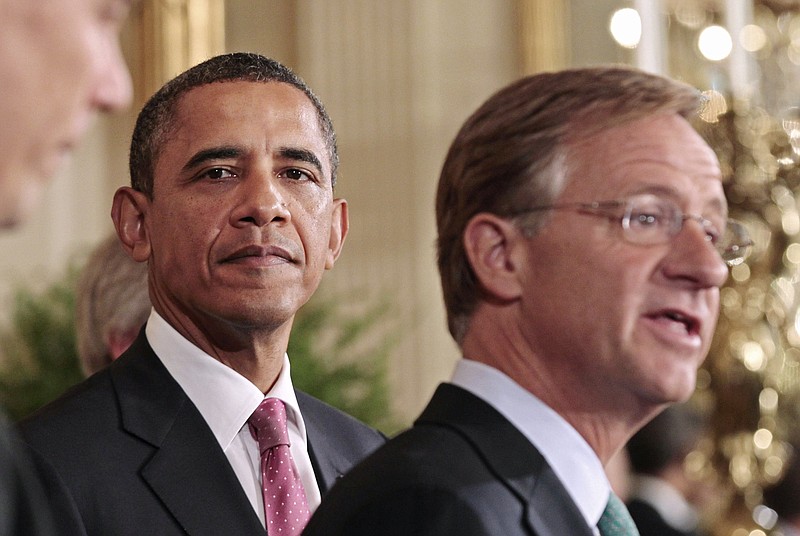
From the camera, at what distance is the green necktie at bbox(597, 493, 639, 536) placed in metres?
1.99

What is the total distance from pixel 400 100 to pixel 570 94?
5542 millimetres

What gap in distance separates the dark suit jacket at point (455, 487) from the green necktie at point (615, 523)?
0.14m

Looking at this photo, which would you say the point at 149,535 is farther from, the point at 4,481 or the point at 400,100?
the point at 400,100

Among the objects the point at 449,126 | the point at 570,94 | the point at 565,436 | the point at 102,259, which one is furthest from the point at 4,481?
the point at 449,126

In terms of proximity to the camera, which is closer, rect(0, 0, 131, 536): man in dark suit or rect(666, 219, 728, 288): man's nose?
rect(0, 0, 131, 536): man in dark suit

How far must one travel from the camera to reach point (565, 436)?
1.96 m

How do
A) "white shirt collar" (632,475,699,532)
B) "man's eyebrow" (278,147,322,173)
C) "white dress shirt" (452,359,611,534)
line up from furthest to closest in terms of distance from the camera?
1. "white shirt collar" (632,475,699,532)
2. "man's eyebrow" (278,147,322,173)
3. "white dress shirt" (452,359,611,534)

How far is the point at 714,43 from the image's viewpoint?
6.14 meters

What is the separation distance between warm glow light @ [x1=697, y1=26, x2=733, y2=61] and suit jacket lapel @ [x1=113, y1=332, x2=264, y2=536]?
410 cm

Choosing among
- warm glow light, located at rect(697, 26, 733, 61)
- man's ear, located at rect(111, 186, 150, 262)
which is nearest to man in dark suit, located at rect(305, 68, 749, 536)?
man's ear, located at rect(111, 186, 150, 262)

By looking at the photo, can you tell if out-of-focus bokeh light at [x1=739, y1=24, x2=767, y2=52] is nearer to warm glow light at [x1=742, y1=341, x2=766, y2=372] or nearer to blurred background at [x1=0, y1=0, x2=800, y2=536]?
blurred background at [x1=0, y1=0, x2=800, y2=536]

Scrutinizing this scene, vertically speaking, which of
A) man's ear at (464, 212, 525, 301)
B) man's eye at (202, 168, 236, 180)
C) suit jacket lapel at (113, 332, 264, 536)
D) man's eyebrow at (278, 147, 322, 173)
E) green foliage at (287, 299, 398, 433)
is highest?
man's eyebrow at (278, 147, 322, 173)

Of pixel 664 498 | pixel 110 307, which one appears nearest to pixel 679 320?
pixel 110 307

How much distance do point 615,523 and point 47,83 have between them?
1.21 m
